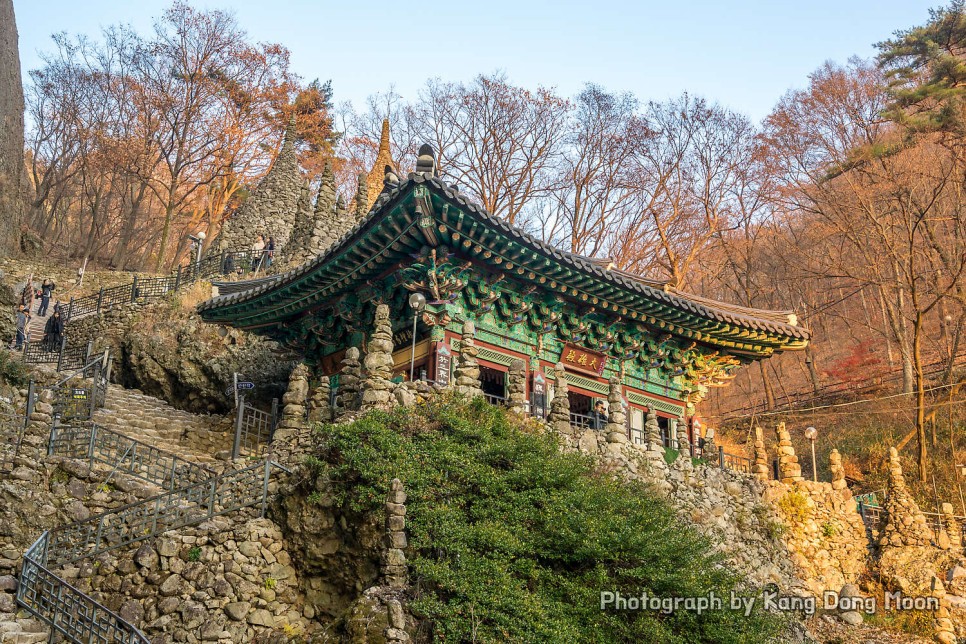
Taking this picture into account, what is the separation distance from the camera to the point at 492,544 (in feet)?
34.8

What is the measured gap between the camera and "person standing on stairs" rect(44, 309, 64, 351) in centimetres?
2192

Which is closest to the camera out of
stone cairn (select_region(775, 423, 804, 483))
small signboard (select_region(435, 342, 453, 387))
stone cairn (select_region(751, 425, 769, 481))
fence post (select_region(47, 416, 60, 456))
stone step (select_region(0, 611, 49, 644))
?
stone step (select_region(0, 611, 49, 644))

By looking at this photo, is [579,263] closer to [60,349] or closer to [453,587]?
[453,587]

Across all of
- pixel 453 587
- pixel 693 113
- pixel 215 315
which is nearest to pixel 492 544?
pixel 453 587

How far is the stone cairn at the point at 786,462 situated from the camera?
18625mm

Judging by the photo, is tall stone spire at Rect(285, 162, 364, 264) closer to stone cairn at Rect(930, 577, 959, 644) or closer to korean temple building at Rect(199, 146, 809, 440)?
korean temple building at Rect(199, 146, 809, 440)

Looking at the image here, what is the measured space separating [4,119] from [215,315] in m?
15.3

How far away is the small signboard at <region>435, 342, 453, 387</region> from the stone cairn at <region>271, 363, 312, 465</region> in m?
2.56

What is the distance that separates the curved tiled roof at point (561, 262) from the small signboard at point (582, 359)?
1917 millimetres

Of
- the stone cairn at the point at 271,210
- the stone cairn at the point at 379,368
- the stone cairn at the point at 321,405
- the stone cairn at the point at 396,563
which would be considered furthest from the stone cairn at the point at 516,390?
the stone cairn at the point at 271,210

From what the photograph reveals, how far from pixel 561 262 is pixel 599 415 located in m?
3.91

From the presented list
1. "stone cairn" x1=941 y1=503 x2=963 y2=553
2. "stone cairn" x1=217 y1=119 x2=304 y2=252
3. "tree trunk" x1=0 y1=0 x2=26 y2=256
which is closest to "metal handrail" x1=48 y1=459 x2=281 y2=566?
"stone cairn" x1=941 y1=503 x2=963 y2=553

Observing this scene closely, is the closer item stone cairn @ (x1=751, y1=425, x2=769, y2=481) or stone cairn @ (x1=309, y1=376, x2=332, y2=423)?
stone cairn @ (x1=309, y1=376, x2=332, y2=423)

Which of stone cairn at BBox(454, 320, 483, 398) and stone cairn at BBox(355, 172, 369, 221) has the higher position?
stone cairn at BBox(355, 172, 369, 221)
